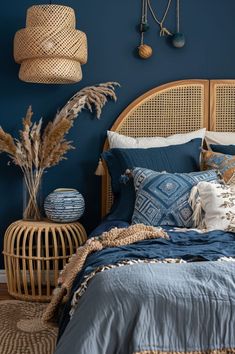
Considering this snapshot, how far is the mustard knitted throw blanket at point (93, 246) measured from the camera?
8.61 feet

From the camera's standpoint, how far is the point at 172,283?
1892 millimetres

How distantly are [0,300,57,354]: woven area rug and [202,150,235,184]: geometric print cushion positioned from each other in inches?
49.8

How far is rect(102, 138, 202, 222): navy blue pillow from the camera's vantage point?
3.53 m

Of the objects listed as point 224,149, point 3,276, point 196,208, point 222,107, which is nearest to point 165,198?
point 196,208

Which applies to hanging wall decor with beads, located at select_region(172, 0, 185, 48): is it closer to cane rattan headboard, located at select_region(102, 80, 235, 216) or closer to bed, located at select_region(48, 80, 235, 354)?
cane rattan headboard, located at select_region(102, 80, 235, 216)

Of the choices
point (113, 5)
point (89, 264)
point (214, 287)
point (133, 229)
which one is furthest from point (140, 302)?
point (113, 5)

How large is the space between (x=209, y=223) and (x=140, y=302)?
49.8 inches

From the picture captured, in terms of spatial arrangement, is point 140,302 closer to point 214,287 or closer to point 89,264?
point 214,287

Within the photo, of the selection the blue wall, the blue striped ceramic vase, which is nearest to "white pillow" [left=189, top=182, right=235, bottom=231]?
the blue striped ceramic vase

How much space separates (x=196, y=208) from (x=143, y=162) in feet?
1.80

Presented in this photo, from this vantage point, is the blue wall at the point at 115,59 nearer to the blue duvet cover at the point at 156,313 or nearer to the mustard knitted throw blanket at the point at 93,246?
the mustard knitted throw blanket at the point at 93,246

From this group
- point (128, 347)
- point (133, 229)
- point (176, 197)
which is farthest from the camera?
point (176, 197)

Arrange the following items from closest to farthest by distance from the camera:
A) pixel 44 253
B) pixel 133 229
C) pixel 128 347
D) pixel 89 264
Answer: pixel 128 347 → pixel 89 264 → pixel 133 229 → pixel 44 253

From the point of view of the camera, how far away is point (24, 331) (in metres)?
3.13
